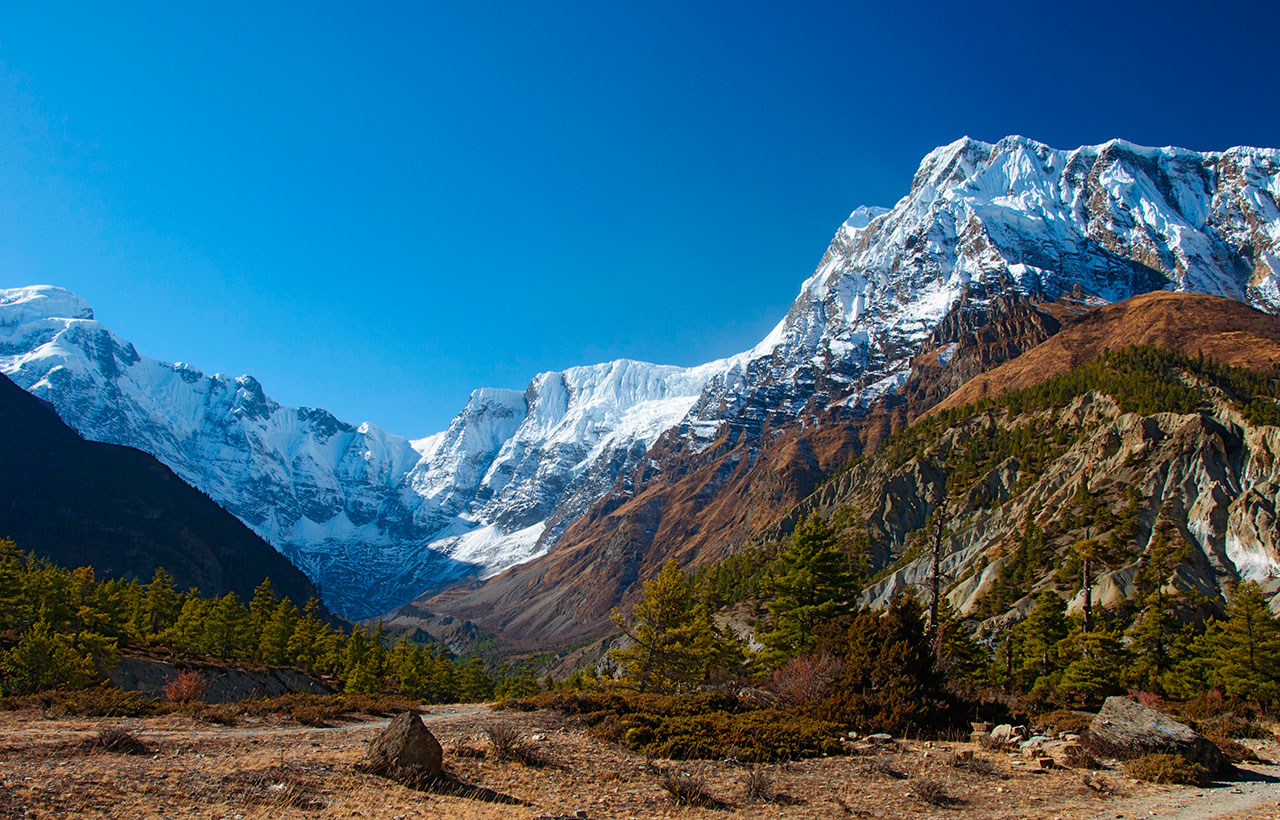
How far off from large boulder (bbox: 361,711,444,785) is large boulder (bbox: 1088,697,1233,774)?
15.7 meters

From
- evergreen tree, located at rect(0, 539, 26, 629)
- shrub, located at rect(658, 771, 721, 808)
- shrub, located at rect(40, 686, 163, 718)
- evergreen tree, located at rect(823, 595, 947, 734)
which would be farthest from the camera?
evergreen tree, located at rect(0, 539, 26, 629)

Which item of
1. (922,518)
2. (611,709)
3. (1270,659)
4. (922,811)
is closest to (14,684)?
(611,709)

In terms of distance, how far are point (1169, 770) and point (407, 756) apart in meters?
16.2

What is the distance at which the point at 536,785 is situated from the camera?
14.5 metres

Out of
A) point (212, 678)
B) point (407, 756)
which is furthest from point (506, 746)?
point (212, 678)

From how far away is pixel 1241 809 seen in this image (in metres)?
13.6

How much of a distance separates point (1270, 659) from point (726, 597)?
84.6 metres

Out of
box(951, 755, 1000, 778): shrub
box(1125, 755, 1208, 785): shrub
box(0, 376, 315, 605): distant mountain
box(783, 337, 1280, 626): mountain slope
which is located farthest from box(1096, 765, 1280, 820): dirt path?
box(0, 376, 315, 605): distant mountain

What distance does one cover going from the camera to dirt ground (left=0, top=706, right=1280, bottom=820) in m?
11.9

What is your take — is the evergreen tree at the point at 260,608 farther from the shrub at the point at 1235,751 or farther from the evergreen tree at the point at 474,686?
the shrub at the point at 1235,751

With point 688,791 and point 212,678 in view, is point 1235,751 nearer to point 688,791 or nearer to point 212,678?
point 688,791

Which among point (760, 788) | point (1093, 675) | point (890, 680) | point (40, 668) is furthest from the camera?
point (40, 668)

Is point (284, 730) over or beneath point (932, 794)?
over

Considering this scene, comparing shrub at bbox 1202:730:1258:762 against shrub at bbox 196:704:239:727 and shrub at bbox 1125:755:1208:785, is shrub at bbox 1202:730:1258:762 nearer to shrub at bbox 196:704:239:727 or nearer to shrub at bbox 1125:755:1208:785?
shrub at bbox 1125:755:1208:785
